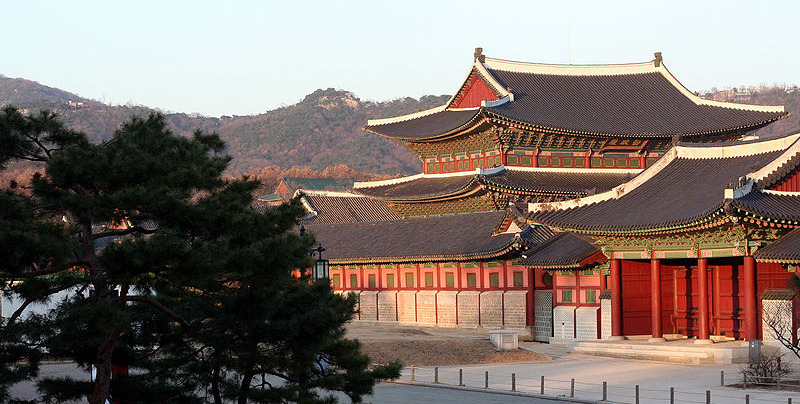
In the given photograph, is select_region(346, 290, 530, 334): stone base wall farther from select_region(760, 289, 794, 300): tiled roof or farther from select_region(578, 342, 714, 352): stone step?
select_region(760, 289, 794, 300): tiled roof

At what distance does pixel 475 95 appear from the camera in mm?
63500

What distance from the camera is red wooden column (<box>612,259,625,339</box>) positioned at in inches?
1566

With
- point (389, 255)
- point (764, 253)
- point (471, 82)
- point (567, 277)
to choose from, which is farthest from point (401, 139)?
point (764, 253)

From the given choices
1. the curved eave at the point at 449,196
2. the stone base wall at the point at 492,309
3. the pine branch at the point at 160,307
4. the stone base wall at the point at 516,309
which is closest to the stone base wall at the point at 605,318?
the stone base wall at the point at 516,309

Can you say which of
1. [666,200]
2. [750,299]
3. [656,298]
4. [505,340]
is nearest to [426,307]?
[505,340]

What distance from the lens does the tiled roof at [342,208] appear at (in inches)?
3036

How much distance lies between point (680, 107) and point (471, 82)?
11.9 metres

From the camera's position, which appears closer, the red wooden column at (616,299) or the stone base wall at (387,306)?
the red wooden column at (616,299)

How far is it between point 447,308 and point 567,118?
13.5 metres

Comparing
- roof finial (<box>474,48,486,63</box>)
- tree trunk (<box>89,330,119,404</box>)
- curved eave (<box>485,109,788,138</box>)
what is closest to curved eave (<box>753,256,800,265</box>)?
tree trunk (<box>89,330,119,404</box>)

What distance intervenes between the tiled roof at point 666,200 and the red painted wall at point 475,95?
66.7 feet

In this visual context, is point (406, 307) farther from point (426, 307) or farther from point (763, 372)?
point (763, 372)

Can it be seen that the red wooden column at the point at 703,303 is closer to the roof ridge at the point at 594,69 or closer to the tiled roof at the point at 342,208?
the roof ridge at the point at 594,69

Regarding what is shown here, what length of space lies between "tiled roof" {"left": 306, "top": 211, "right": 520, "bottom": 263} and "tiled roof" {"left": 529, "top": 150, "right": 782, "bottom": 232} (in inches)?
256
